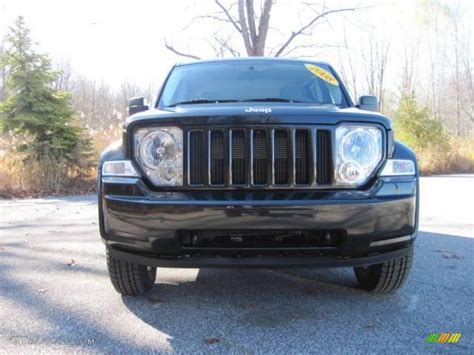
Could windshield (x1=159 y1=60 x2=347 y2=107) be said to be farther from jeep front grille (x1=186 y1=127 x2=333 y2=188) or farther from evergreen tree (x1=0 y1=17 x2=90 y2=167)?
evergreen tree (x1=0 y1=17 x2=90 y2=167)

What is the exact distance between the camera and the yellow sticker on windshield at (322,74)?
398 centimetres

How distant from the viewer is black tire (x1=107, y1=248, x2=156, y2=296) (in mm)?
2771

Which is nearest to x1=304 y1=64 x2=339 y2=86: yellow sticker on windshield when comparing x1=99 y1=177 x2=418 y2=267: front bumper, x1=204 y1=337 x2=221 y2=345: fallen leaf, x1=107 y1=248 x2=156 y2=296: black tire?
x1=99 y1=177 x2=418 y2=267: front bumper

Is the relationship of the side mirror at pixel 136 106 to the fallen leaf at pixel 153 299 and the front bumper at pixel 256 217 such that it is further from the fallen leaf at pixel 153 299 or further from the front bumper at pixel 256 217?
the fallen leaf at pixel 153 299

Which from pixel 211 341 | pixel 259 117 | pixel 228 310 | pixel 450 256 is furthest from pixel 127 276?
pixel 450 256

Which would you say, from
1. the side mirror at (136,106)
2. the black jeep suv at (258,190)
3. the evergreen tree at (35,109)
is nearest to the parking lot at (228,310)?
the black jeep suv at (258,190)

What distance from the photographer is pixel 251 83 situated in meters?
3.80

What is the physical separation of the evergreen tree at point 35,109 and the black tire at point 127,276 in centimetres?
840

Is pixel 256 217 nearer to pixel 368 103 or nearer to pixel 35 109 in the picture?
pixel 368 103

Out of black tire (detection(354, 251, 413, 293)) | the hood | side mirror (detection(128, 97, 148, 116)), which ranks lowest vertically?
black tire (detection(354, 251, 413, 293))

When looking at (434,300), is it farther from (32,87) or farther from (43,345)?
(32,87)

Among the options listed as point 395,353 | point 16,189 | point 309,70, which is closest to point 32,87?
point 16,189

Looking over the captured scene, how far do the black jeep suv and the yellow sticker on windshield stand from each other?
1.40 metres

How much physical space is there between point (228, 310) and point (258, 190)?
0.80m
